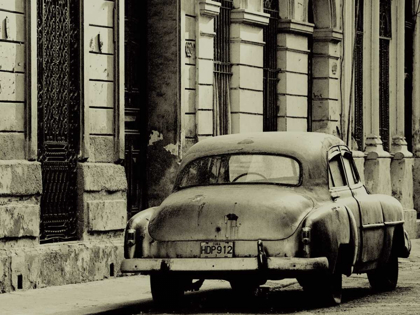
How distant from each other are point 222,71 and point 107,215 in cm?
458

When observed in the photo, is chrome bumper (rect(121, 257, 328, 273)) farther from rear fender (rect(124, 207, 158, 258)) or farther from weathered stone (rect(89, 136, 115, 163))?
weathered stone (rect(89, 136, 115, 163))

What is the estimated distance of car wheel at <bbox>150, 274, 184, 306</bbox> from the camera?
12836 mm

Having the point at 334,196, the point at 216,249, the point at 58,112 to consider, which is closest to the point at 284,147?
the point at 334,196

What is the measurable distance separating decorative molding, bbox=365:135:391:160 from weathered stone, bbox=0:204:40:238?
37.0 feet

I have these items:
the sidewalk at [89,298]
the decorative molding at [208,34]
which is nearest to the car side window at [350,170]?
the sidewalk at [89,298]

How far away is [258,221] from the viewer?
12.1m

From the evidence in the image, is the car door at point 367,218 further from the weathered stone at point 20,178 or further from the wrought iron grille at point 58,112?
the wrought iron grille at point 58,112

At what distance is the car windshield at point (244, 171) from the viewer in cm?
1296

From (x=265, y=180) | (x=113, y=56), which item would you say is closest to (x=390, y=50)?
(x=113, y=56)

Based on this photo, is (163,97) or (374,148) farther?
(374,148)

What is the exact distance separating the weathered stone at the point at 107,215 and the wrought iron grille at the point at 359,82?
9207mm

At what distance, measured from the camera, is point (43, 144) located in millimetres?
15664

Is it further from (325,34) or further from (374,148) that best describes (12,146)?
(374,148)

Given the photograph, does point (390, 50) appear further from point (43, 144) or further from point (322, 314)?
point (322, 314)
